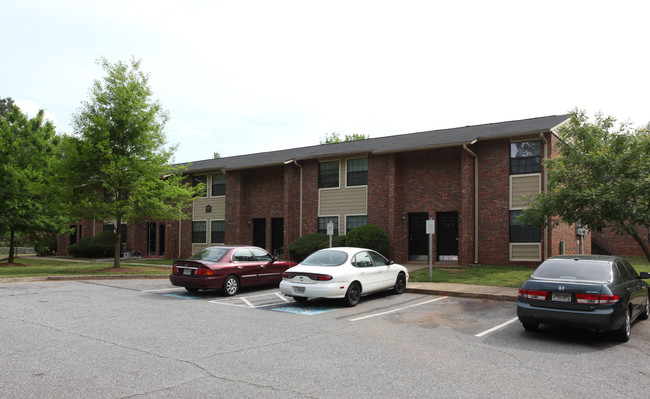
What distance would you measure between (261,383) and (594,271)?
615 centimetres

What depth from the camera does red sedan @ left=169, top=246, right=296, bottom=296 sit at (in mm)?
12328

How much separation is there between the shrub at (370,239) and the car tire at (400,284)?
21.7ft

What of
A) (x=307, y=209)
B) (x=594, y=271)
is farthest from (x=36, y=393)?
(x=307, y=209)

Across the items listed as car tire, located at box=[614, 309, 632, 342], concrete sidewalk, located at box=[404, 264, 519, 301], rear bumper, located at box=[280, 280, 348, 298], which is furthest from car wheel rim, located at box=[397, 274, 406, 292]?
car tire, located at box=[614, 309, 632, 342]

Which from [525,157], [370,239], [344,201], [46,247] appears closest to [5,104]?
[46,247]

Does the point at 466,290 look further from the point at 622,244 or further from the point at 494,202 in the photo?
the point at 622,244

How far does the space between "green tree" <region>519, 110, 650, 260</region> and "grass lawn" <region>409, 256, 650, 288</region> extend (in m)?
2.24

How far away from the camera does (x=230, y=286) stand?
41.8 ft

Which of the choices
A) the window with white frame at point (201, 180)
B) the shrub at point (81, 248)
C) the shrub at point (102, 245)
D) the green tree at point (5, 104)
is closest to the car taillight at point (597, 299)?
the window with white frame at point (201, 180)

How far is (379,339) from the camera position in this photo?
7578 mm

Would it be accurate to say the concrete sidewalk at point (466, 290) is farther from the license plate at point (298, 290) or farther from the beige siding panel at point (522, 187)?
the beige siding panel at point (522, 187)

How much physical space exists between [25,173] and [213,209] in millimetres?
9965

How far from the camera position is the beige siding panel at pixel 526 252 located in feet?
60.0

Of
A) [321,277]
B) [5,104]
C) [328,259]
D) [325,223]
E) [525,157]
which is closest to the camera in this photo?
[321,277]
